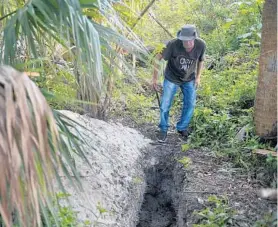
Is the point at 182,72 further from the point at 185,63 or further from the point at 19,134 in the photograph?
the point at 19,134

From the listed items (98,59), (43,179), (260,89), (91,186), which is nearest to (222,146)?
(260,89)

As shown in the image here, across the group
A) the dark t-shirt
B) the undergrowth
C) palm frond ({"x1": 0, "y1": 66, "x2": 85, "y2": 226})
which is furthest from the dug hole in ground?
palm frond ({"x1": 0, "y1": 66, "x2": 85, "y2": 226})

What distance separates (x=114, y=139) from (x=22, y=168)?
351cm

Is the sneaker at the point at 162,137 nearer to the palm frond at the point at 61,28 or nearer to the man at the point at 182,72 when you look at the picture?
the man at the point at 182,72

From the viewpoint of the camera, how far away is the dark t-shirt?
5.55 metres

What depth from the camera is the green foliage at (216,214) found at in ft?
11.5

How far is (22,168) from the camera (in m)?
1.83

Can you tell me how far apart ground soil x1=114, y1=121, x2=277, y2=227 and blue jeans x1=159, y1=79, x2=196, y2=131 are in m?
0.24

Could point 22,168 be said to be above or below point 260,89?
above

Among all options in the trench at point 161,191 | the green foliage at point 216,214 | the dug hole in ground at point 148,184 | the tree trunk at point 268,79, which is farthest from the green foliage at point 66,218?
the tree trunk at point 268,79

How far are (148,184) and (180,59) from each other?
5.27 feet

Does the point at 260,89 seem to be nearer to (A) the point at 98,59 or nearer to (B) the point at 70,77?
(B) the point at 70,77

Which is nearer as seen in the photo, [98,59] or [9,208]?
[9,208]

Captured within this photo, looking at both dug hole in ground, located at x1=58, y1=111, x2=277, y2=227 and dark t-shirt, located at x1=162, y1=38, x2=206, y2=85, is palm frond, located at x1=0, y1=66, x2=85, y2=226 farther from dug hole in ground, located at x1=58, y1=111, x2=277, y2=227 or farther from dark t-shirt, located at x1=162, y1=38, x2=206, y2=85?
dark t-shirt, located at x1=162, y1=38, x2=206, y2=85
